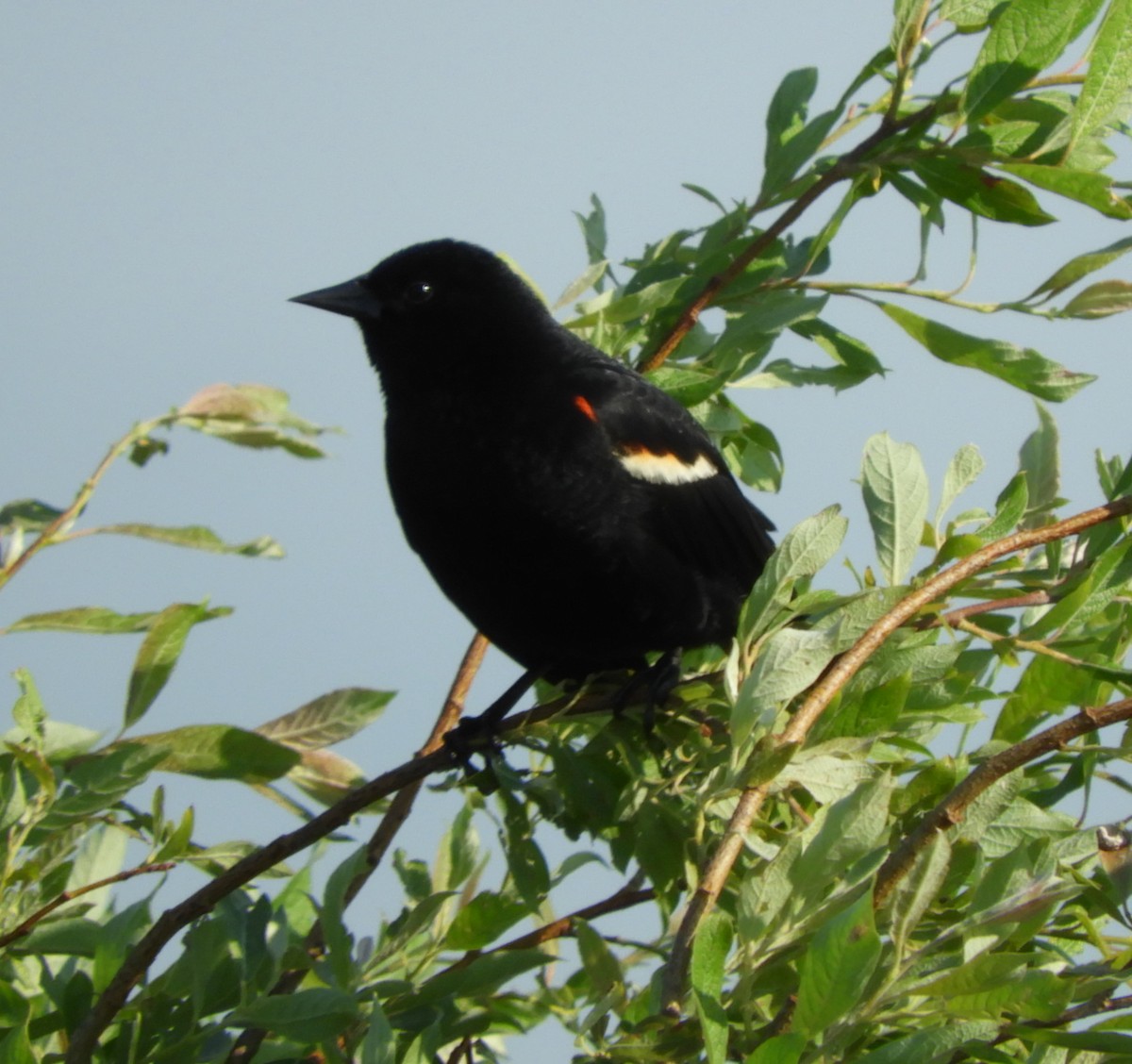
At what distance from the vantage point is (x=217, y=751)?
2182 millimetres

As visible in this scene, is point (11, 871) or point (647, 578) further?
point (647, 578)

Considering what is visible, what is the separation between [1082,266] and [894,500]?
0.66m

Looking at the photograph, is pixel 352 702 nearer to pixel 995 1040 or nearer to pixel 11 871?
pixel 11 871

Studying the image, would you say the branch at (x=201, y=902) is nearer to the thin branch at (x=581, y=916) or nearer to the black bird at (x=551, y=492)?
the thin branch at (x=581, y=916)

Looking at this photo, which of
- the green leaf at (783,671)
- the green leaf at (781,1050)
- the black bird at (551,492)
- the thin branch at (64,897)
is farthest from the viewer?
the black bird at (551,492)

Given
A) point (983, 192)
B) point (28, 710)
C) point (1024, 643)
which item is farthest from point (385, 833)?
point (983, 192)

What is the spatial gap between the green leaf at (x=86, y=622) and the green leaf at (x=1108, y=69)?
5.21ft

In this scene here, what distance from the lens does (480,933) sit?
1.82 m

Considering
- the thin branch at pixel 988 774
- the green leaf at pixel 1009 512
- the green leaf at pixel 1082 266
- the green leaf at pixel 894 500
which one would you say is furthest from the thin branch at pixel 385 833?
the green leaf at pixel 1082 266

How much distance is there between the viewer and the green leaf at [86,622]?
2.29 m

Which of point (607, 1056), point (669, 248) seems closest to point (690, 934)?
point (607, 1056)

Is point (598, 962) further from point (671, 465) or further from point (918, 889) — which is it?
point (671, 465)

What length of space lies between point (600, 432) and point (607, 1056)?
1693mm

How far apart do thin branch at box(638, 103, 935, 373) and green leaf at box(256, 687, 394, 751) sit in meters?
0.91
